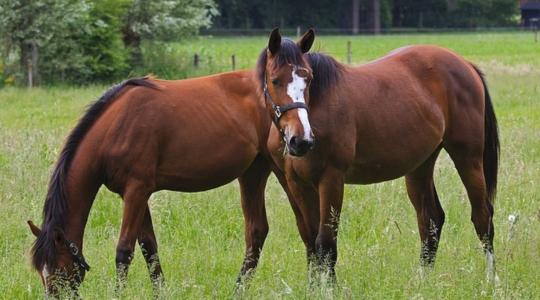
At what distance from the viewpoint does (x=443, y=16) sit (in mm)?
69812

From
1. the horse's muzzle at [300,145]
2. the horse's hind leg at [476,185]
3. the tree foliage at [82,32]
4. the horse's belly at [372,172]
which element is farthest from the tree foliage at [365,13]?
the horse's muzzle at [300,145]

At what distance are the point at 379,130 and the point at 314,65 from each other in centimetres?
70

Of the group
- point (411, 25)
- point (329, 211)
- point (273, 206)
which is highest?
point (329, 211)

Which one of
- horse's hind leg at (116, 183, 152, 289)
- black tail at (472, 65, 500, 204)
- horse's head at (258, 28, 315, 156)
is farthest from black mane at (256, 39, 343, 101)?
black tail at (472, 65, 500, 204)

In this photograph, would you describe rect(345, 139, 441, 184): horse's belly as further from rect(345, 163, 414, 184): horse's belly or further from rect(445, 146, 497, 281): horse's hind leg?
rect(445, 146, 497, 281): horse's hind leg

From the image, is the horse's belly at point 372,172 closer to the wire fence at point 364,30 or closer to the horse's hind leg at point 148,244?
the horse's hind leg at point 148,244

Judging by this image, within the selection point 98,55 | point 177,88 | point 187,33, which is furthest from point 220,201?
point 187,33

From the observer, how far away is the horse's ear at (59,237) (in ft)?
17.7

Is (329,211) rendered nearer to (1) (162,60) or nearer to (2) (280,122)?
(2) (280,122)

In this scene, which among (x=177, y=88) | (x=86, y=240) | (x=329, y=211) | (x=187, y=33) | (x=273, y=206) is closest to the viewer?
(x=329, y=211)

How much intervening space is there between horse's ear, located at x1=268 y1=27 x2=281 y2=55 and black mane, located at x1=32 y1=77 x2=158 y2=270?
1.07m

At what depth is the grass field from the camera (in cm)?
572

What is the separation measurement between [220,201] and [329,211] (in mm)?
2591

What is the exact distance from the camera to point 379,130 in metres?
6.28
